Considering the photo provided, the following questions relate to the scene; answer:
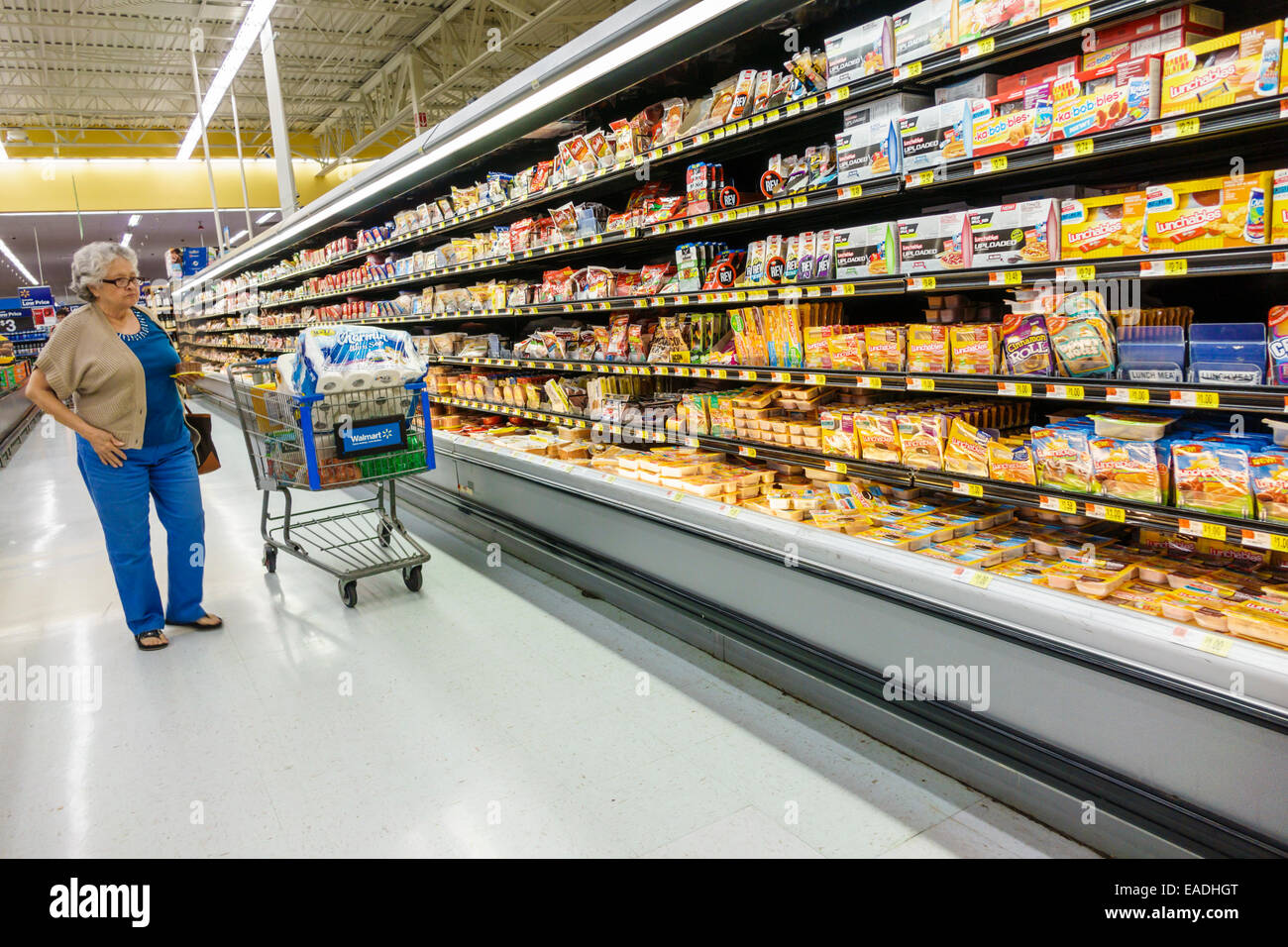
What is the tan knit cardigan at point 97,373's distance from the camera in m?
3.14

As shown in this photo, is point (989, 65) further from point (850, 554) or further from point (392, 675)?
point (392, 675)

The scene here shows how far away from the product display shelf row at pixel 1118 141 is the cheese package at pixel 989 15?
0.33 meters

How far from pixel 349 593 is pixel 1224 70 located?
12.3 feet

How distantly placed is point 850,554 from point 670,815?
0.94 meters

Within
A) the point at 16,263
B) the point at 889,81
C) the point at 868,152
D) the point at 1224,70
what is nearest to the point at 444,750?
the point at 868,152

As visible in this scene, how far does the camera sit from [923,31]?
7.71ft

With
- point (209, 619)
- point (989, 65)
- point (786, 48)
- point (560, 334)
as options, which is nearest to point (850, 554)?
point (989, 65)

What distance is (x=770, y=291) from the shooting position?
117 inches

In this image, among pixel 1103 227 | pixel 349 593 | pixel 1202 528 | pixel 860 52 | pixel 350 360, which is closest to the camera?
pixel 1202 528

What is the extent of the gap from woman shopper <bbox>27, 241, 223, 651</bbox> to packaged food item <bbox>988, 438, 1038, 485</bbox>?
10.8 ft

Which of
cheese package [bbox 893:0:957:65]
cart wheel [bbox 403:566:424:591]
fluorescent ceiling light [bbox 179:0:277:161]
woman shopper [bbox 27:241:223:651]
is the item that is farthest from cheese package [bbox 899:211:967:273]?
fluorescent ceiling light [bbox 179:0:277:161]

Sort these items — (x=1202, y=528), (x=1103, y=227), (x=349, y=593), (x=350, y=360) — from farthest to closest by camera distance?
1. (x=349, y=593)
2. (x=350, y=360)
3. (x=1103, y=227)
4. (x=1202, y=528)

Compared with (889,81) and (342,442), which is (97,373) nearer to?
(342,442)
